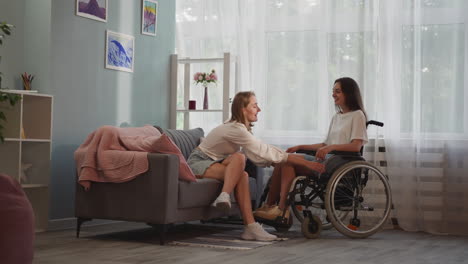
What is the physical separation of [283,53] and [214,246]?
7.86ft

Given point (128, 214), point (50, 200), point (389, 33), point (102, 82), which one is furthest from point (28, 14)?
point (389, 33)

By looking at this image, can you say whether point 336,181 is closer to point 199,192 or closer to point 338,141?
point 338,141

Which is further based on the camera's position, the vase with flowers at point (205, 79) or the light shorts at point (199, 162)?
the vase with flowers at point (205, 79)

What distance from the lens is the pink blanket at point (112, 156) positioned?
169 inches

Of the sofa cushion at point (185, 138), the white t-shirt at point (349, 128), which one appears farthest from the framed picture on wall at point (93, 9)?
the white t-shirt at point (349, 128)

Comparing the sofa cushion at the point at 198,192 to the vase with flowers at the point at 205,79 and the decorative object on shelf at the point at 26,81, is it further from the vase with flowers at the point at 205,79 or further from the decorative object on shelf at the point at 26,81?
the vase with flowers at the point at 205,79

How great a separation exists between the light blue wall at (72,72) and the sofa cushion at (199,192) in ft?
3.73

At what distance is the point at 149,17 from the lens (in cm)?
596

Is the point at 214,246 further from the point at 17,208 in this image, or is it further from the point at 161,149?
the point at 17,208

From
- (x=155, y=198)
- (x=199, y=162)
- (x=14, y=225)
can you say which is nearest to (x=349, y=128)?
(x=199, y=162)

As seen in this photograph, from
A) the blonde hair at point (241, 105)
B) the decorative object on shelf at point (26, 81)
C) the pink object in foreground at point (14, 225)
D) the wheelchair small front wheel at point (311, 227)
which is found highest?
the decorative object on shelf at point (26, 81)

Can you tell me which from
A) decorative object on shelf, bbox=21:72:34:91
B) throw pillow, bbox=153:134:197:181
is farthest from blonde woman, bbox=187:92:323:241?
decorative object on shelf, bbox=21:72:34:91

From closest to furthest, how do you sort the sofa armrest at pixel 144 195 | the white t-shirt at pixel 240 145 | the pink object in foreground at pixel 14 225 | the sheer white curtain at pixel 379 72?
the pink object in foreground at pixel 14 225 → the sofa armrest at pixel 144 195 → the white t-shirt at pixel 240 145 → the sheer white curtain at pixel 379 72

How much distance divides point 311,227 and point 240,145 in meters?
0.72
